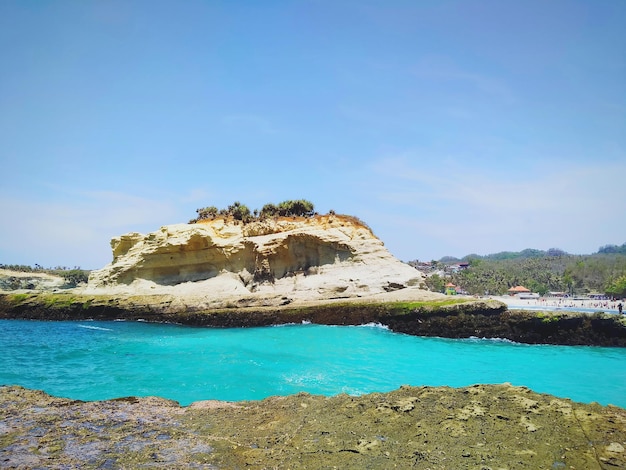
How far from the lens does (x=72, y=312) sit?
3750 centimetres

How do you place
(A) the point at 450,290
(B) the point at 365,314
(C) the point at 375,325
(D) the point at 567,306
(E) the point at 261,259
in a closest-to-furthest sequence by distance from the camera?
(C) the point at 375,325 → (B) the point at 365,314 → (E) the point at 261,259 → (D) the point at 567,306 → (A) the point at 450,290

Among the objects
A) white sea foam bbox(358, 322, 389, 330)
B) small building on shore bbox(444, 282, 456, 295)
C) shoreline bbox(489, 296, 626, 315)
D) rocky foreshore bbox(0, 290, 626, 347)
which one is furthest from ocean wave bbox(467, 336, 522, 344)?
small building on shore bbox(444, 282, 456, 295)

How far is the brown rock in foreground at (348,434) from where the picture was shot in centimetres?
516

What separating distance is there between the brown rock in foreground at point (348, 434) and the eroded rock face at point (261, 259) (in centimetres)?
2786

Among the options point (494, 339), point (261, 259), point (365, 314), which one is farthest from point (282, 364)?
point (261, 259)

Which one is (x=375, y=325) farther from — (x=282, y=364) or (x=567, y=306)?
(x=567, y=306)

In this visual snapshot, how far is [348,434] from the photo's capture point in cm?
612

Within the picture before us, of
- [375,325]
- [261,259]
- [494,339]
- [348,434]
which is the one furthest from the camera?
[261,259]

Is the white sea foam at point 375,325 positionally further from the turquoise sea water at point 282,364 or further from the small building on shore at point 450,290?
the small building on shore at point 450,290

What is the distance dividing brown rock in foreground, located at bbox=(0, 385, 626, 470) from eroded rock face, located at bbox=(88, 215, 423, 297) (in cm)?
2786

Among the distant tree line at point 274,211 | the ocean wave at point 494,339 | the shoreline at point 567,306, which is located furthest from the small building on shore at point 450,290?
the ocean wave at point 494,339

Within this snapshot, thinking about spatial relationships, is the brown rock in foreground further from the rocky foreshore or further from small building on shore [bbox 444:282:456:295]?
small building on shore [bbox 444:282:456:295]

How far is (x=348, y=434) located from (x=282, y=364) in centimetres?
1145

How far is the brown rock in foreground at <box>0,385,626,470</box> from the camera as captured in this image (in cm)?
516
